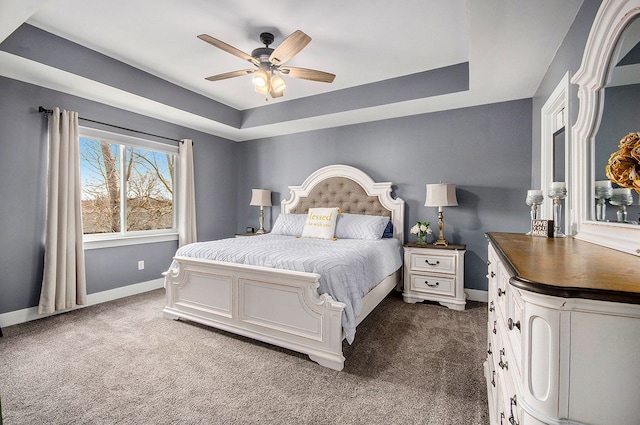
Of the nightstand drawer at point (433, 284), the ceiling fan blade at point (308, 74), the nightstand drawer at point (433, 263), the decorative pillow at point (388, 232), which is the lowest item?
the nightstand drawer at point (433, 284)

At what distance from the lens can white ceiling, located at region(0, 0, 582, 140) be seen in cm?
202

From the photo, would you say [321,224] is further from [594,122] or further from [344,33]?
[594,122]

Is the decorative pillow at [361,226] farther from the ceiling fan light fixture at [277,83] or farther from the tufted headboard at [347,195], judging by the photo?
the ceiling fan light fixture at [277,83]

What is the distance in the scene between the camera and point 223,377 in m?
1.96

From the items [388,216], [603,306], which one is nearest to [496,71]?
[388,216]

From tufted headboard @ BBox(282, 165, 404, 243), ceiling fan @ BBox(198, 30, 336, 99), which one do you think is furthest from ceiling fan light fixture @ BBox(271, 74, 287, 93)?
tufted headboard @ BBox(282, 165, 404, 243)

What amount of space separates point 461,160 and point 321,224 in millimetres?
1863

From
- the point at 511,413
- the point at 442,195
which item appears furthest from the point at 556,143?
the point at 511,413

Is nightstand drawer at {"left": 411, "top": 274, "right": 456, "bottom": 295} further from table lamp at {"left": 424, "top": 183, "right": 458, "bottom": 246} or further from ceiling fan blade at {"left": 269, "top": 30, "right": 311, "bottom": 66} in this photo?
ceiling fan blade at {"left": 269, "top": 30, "right": 311, "bottom": 66}

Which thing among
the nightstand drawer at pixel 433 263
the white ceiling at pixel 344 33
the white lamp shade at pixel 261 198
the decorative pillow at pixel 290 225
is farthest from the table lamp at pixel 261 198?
the nightstand drawer at pixel 433 263

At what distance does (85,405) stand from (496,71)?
3.83 m

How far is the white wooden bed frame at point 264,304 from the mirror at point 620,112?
151cm

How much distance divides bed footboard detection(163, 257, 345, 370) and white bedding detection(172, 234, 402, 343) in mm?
63

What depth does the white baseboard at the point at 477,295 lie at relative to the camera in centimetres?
353
